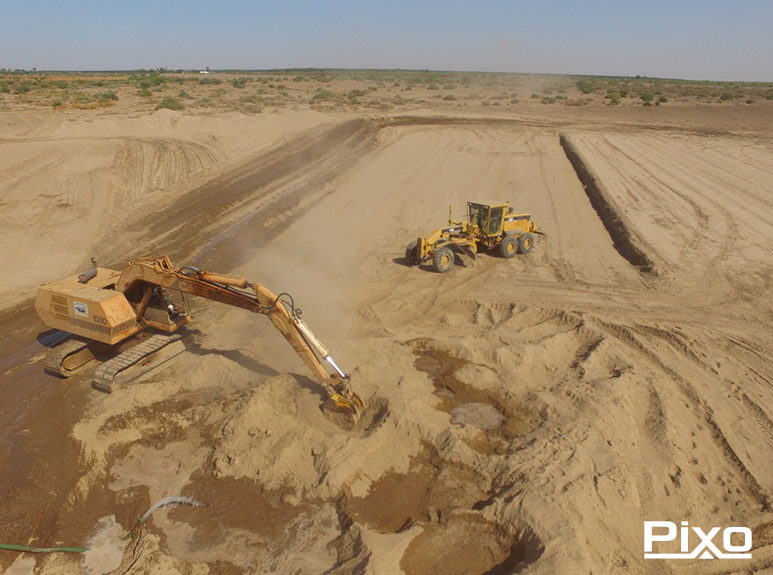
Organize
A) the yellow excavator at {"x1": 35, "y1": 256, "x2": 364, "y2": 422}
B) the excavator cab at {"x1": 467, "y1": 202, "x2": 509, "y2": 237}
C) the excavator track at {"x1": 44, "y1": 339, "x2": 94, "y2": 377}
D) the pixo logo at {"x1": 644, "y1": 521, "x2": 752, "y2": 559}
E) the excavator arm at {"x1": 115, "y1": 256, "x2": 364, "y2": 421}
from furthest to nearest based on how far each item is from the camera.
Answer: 1. the excavator cab at {"x1": 467, "y1": 202, "x2": 509, "y2": 237}
2. the excavator track at {"x1": 44, "y1": 339, "x2": 94, "y2": 377}
3. the yellow excavator at {"x1": 35, "y1": 256, "x2": 364, "y2": 422}
4. the excavator arm at {"x1": 115, "y1": 256, "x2": 364, "y2": 421}
5. the pixo logo at {"x1": 644, "y1": 521, "x2": 752, "y2": 559}

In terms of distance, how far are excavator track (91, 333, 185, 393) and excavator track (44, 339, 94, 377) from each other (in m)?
0.69

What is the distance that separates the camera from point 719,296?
12703 millimetres

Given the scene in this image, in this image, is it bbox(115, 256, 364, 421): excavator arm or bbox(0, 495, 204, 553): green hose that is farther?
bbox(115, 256, 364, 421): excavator arm

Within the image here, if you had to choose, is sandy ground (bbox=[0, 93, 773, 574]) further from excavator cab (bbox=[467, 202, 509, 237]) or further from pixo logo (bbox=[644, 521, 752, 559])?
excavator cab (bbox=[467, 202, 509, 237])

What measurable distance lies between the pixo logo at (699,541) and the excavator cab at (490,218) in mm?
9663

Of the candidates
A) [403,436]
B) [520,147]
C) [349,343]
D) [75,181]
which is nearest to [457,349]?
[349,343]

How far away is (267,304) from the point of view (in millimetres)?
7832

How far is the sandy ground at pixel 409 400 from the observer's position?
6.36 meters

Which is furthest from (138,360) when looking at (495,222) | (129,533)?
(495,222)

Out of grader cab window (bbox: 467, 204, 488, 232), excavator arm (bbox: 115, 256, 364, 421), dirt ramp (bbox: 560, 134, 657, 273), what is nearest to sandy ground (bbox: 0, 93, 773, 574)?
dirt ramp (bbox: 560, 134, 657, 273)

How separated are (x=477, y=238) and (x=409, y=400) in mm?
7804

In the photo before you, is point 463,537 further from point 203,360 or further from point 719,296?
point 719,296

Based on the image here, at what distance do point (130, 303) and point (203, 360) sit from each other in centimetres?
183

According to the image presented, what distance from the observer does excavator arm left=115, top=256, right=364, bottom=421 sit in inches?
306
